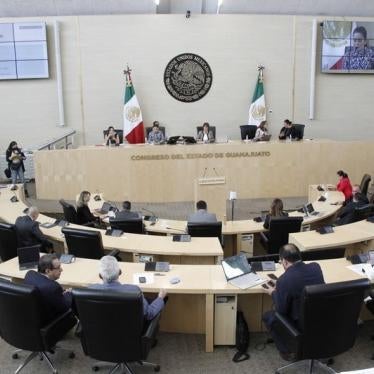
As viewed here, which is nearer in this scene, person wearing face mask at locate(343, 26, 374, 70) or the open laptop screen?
the open laptop screen

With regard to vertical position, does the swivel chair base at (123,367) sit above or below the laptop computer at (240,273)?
→ below

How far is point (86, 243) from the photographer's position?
5.34m

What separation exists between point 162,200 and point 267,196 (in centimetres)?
249

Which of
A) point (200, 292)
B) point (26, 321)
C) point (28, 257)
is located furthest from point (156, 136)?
point (26, 321)

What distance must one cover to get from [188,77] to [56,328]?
10.3 meters

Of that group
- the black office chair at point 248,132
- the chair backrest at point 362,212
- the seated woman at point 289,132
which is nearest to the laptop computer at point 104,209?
the chair backrest at point 362,212

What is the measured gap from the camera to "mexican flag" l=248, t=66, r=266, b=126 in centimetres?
→ 1311

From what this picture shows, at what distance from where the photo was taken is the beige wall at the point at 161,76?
1273 centimetres

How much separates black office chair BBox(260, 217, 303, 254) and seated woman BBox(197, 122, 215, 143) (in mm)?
5066

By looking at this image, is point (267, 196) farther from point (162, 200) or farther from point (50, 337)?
point (50, 337)

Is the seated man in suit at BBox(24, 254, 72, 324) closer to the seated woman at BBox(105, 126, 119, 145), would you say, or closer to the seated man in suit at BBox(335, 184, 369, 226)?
the seated man in suit at BBox(335, 184, 369, 226)

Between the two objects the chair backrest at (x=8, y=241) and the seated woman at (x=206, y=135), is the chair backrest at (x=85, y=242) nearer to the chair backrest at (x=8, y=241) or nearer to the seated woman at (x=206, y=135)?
the chair backrest at (x=8, y=241)

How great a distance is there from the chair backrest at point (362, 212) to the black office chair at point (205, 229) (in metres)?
2.31

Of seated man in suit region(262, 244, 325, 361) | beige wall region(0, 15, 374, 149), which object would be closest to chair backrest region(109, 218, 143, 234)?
seated man in suit region(262, 244, 325, 361)
